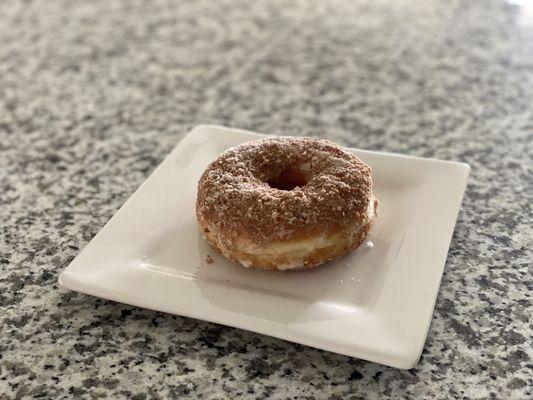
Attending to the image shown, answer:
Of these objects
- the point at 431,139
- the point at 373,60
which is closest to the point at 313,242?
the point at 431,139

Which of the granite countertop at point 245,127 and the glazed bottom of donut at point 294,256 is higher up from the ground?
the glazed bottom of donut at point 294,256

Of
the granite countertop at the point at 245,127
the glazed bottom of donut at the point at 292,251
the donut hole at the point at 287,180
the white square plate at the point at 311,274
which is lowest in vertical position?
the granite countertop at the point at 245,127

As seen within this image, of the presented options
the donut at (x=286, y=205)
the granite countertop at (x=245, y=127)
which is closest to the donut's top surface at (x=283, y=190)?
the donut at (x=286, y=205)

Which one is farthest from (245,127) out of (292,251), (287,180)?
(292,251)

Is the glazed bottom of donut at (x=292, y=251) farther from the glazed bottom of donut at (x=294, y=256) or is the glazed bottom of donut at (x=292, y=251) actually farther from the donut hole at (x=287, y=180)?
the donut hole at (x=287, y=180)

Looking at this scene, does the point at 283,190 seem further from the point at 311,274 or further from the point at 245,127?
the point at 245,127

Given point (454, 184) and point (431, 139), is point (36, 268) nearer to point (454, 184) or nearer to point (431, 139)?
point (454, 184)

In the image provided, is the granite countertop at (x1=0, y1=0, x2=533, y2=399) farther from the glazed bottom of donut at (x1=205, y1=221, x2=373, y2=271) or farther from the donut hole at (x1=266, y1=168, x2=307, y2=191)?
the donut hole at (x1=266, y1=168, x2=307, y2=191)
